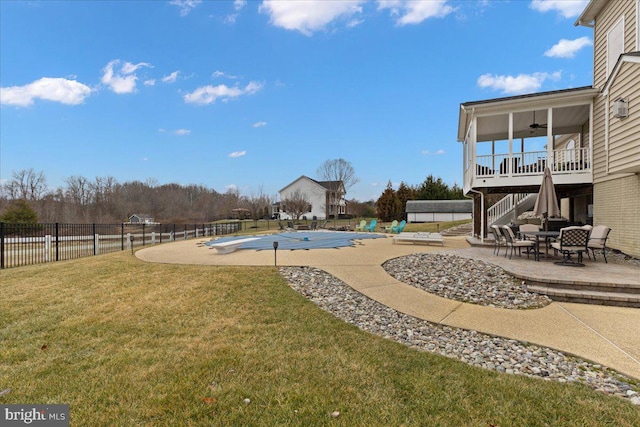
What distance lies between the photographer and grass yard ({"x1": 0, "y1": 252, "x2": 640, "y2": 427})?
2424mm

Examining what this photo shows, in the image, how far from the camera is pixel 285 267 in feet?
25.7

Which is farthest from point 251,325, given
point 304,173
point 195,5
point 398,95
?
point 304,173

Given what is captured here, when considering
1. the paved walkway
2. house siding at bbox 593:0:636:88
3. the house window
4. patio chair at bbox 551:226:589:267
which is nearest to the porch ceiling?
house siding at bbox 593:0:636:88

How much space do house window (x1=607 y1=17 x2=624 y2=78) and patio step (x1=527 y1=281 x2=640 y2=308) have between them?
333 inches

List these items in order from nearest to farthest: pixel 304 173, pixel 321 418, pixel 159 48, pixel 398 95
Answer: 1. pixel 321 418
2. pixel 159 48
3. pixel 398 95
4. pixel 304 173

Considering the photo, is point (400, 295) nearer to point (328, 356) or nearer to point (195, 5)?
point (328, 356)

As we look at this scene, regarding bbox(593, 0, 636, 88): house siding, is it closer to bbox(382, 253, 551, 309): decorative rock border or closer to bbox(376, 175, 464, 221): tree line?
bbox(382, 253, 551, 309): decorative rock border

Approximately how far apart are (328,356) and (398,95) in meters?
19.1

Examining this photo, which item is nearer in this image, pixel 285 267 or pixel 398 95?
pixel 285 267

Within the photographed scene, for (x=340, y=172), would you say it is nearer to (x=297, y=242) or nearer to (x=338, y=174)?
(x=338, y=174)

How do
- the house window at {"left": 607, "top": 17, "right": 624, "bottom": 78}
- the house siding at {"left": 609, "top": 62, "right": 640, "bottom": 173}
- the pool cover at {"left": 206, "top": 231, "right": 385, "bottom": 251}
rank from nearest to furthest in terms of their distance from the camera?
1. the house siding at {"left": 609, "top": 62, "right": 640, "bottom": 173}
2. the house window at {"left": 607, "top": 17, "right": 624, "bottom": 78}
3. the pool cover at {"left": 206, "top": 231, "right": 385, "bottom": 251}

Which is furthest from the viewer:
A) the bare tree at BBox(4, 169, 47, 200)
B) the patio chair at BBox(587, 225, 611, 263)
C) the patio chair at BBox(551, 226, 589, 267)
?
the bare tree at BBox(4, 169, 47, 200)

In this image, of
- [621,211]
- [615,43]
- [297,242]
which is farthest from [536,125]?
[297,242]

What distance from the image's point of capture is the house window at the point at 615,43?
31.6 ft
